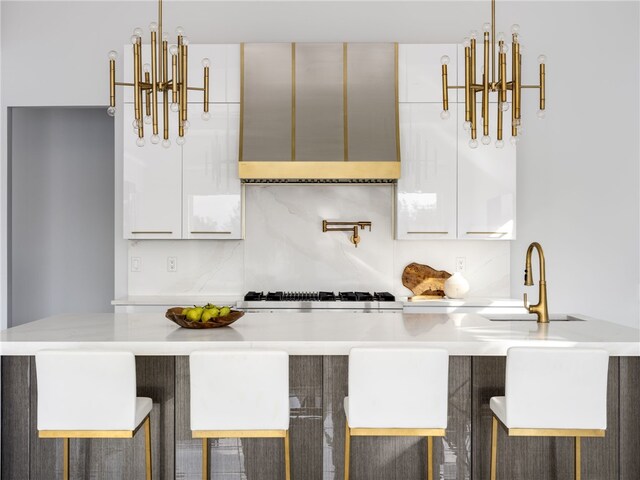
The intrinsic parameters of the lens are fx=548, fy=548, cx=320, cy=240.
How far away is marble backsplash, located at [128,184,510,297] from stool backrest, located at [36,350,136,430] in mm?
2464

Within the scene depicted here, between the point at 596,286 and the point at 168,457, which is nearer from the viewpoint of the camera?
the point at 168,457

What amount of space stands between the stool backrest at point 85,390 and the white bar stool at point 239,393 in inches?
9.6

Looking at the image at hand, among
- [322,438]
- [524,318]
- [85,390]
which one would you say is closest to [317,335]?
[322,438]

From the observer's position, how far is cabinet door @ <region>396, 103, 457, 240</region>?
164 inches

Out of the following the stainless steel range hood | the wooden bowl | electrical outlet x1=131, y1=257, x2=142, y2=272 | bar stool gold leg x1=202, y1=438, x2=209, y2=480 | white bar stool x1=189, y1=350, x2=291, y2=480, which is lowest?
bar stool gold leg x1=202, y1=438, x2=209, y2=480

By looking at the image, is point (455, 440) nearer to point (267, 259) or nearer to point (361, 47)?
point (267, 259)

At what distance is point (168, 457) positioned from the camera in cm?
236

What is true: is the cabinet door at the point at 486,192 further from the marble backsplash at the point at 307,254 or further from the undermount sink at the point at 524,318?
the undermount sink at the point at 524,318

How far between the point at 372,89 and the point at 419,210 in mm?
981

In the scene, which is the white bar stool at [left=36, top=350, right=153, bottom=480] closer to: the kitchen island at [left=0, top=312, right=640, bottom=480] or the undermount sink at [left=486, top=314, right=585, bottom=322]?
the kitchen island at [left=0, top=312, right=640, bottom=480]

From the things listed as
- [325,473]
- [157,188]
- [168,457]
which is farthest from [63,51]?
[325,473]

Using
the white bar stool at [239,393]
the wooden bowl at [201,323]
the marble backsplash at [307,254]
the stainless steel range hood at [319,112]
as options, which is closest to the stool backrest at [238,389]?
the white bar stool at [239,393]

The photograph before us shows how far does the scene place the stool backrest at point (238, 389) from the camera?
201cm

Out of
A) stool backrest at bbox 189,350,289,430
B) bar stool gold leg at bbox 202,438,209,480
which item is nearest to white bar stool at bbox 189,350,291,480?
stool backrest at bbox 189,350,289,430
